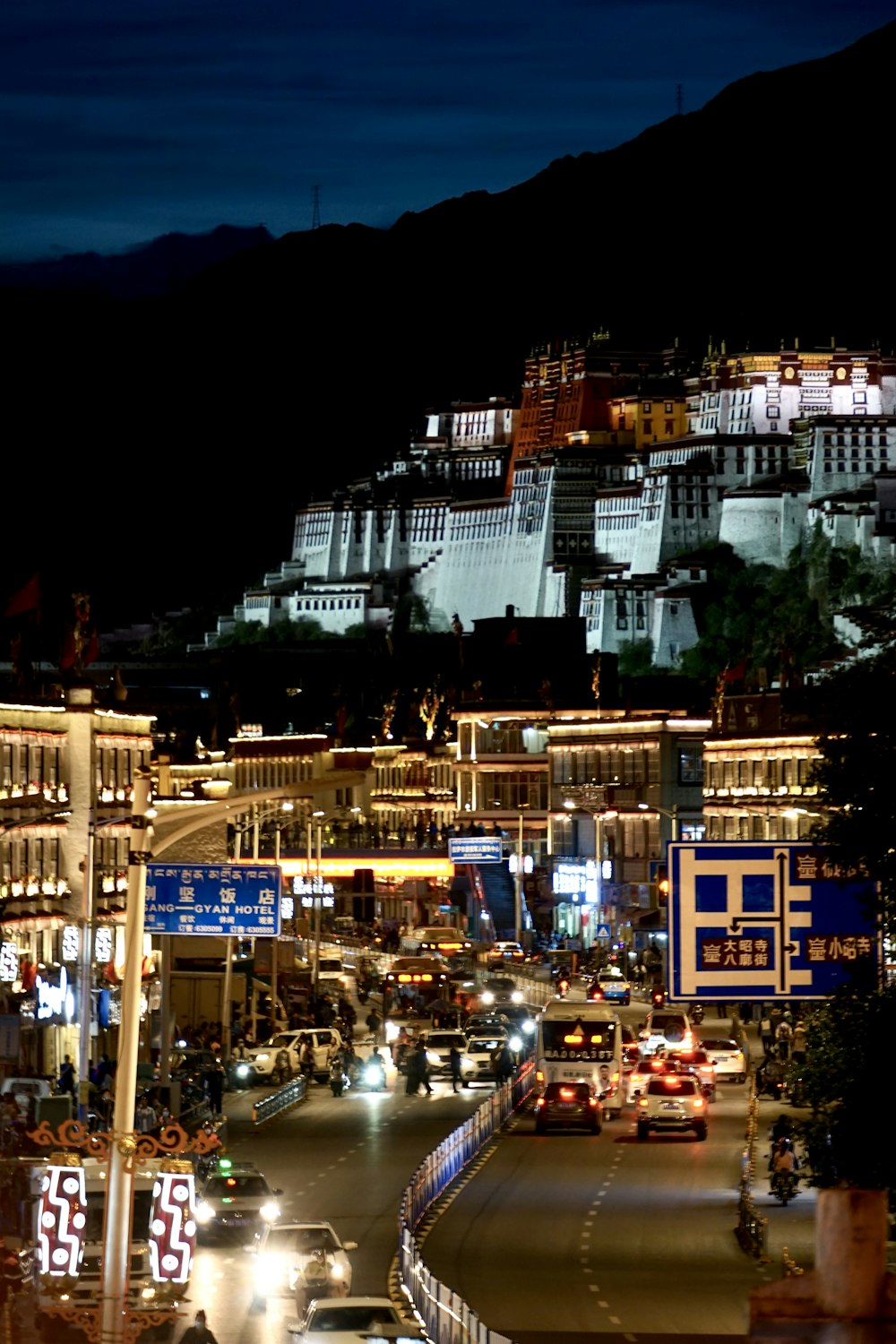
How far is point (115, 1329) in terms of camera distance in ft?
62.8

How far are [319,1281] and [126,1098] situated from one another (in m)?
9.60

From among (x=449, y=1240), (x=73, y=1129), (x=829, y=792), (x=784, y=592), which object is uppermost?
(x=784, y=592)

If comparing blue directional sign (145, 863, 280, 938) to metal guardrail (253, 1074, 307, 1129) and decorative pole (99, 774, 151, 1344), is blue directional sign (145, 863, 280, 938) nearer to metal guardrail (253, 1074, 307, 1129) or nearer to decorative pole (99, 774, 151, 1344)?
metal guardrail (253, 1074, 307, 1129)

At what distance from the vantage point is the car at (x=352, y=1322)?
24.6 metres

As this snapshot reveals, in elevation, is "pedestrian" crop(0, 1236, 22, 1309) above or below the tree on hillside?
below

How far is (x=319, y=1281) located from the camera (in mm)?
29688

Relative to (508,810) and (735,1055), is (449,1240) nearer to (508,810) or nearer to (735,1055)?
(735,1055)

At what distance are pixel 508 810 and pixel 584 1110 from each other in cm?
8448

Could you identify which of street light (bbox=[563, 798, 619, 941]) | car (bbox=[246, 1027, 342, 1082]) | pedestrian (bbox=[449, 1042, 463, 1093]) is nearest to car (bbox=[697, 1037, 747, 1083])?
pedestrian (bbox=[449, 1042, 463, 1093])

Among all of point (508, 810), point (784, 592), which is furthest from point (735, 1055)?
point (784, 592)

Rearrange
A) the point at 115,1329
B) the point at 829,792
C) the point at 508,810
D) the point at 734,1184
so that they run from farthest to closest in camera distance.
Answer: the point at 508,810, the point at 734,1184, the point at 829,792, the point at 115,1329

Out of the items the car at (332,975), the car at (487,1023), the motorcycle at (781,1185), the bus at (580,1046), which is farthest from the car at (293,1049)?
the motorcycle at (781,1185)

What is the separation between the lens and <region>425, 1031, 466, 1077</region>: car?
211ft

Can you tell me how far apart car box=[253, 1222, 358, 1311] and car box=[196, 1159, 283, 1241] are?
393 cm
